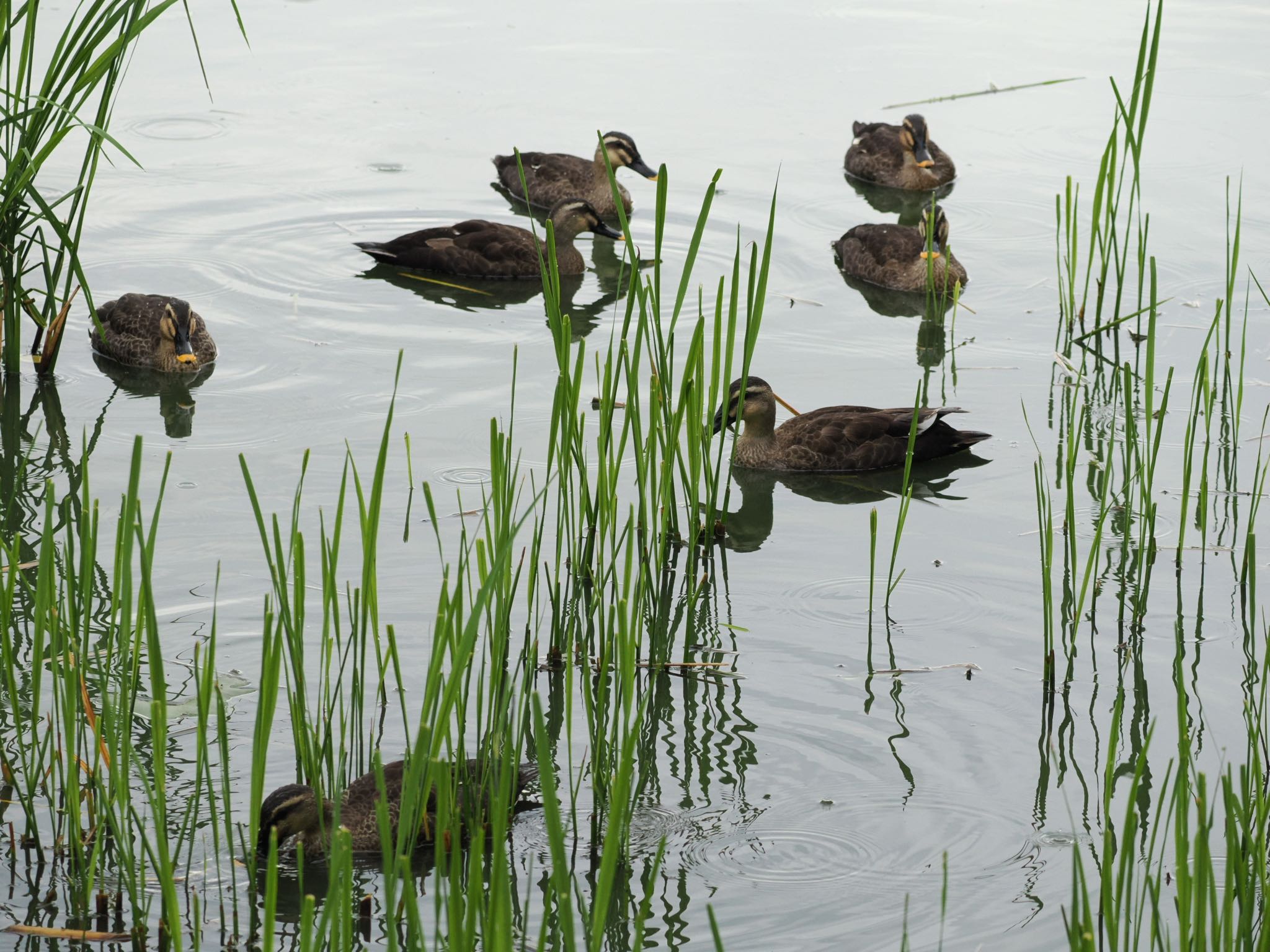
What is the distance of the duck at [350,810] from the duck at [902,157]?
265 inches

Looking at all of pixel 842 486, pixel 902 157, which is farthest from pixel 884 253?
pixel 842 486

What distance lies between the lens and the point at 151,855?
10.0 ft

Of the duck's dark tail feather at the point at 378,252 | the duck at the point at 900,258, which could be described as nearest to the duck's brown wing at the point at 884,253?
the duck at the point at 900,258

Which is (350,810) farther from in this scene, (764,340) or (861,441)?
(764,340)

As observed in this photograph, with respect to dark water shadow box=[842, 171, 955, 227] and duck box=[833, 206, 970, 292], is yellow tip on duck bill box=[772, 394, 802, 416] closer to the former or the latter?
duck box=[833, 206, 970, 292]

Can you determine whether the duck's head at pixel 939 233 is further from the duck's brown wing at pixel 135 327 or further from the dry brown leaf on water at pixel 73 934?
the dry brown leaf on water at pixel 73 934

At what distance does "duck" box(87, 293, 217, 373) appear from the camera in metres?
7.07

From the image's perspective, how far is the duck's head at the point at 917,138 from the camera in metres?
10.1

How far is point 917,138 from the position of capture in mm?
10078

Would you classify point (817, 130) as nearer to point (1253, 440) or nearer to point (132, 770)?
point (1253, 440)

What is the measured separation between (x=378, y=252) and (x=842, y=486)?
3156 mm

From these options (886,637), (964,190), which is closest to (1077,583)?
(886,637)

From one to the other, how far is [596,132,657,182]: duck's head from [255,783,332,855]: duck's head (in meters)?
6.52

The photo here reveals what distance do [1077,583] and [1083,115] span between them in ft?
21.1
